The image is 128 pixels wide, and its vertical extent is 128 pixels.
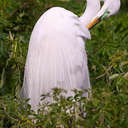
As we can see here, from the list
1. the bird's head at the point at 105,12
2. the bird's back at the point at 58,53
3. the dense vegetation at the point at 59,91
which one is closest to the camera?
the dense vegetation at the point at 59,91

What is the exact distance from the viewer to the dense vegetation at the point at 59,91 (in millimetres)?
1053

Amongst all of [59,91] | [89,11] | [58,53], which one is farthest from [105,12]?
[59,91]

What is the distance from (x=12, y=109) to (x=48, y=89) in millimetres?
255

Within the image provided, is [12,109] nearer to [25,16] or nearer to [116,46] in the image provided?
[116,46]

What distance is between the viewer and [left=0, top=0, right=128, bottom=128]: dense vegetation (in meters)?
1.05

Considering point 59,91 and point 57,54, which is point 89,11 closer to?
point 57,54

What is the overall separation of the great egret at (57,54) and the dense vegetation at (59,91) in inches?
3.3

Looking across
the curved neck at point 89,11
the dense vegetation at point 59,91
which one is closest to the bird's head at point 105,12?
the curved neck at point 89,11

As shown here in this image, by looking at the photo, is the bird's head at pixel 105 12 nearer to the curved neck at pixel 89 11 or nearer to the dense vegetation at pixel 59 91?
the curved neck at pixel 89 11

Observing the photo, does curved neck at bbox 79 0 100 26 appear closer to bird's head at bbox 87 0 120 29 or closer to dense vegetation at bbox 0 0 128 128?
bird's head at bbox 87 0 120 29

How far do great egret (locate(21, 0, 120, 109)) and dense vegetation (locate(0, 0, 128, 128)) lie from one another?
8 cm

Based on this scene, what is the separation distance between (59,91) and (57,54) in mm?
346

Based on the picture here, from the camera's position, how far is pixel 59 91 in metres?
1.12

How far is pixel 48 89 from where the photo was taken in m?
1.49
